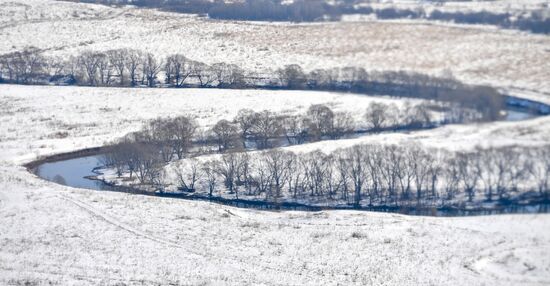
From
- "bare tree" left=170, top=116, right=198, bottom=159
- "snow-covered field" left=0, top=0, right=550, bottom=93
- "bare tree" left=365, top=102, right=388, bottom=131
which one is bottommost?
"bare tree" left=170, top=116, right=198, bottom=159

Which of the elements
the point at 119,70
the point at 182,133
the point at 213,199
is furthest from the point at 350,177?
the point at 119,70

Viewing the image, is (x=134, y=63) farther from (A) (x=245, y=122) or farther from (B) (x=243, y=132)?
(B) (x=243, y=132)

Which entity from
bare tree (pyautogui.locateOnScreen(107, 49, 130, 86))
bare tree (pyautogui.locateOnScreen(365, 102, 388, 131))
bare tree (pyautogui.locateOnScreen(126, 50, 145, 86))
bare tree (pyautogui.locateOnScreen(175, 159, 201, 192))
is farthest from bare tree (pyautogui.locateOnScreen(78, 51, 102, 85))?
bare tree (pyautogui.locateOnScreen(365, 102, 388, 131))

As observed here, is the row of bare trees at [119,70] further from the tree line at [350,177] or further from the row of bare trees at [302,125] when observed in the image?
the tree line at [350,177]

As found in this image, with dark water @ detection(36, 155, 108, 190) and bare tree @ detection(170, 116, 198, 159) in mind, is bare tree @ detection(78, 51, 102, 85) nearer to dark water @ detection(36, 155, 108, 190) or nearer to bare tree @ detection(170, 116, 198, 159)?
bare tree @ detection(170, 116, 198, 159)

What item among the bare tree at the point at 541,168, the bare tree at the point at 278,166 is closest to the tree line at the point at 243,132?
the bare tree at the point at 278,166

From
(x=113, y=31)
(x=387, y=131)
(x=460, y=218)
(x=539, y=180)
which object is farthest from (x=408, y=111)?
(x=113, y=31)
